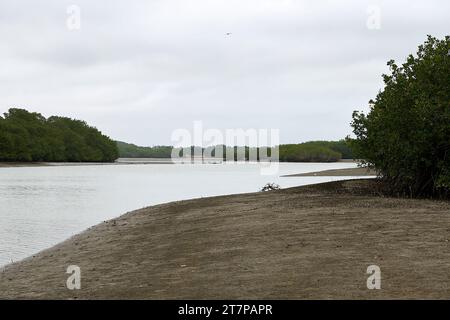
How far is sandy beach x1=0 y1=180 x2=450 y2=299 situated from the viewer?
421 inches

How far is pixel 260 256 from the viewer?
13789 mm

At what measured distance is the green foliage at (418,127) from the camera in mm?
27191

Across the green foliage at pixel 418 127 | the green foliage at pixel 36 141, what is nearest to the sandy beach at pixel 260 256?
the green foliage at pixel 418 127

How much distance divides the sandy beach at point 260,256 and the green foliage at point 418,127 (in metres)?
5.28

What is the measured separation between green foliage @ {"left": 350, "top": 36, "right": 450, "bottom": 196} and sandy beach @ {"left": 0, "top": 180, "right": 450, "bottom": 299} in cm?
528

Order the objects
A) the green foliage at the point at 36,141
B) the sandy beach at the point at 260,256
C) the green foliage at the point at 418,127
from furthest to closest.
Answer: the green foliage at the point at 36,141, the green foliage at the point at 418,127, the sandy beach at the point at 260,256

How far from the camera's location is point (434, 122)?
2728cm

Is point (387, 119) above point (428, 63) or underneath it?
underneath

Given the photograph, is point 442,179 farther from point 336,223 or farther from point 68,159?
point 68,159

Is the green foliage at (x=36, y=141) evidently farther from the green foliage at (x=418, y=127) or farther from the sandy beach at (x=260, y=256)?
the sandy beach at (x=260, y=256)

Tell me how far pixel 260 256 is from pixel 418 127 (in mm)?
17249
